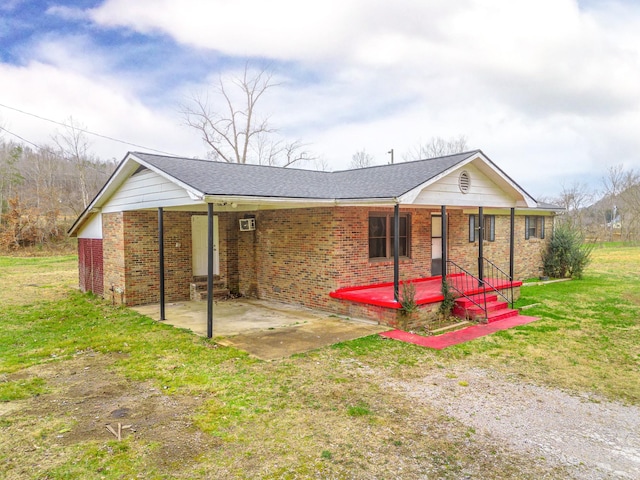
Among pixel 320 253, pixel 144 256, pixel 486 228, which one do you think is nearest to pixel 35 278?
pixel 144 256

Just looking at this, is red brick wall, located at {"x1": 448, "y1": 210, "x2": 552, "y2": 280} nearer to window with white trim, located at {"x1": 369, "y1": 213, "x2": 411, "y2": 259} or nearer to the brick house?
the brick house

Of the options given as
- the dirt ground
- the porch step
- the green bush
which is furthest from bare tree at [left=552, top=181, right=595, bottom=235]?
the dirt ground

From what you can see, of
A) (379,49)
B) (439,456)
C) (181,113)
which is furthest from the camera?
(181,113)

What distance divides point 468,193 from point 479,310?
9.58ft

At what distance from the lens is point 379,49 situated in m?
16.4

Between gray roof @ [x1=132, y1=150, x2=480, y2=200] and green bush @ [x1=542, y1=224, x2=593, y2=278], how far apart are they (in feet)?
30.3

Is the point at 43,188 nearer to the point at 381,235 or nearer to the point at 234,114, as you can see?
the point at 234,114

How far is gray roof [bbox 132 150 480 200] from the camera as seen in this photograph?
841 centimetres

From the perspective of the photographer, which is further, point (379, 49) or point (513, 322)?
point (379, 49)

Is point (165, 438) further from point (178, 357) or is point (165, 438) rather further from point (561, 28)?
point (561, 28)

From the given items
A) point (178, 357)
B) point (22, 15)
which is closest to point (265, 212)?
point (178, 357)

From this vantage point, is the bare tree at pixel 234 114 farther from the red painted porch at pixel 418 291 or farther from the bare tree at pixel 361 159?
the red painted porch at pixel 418 291

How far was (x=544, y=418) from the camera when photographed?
4.64 meters

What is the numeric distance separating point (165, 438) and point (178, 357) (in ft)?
9.00
